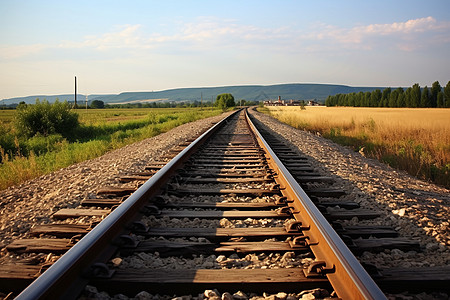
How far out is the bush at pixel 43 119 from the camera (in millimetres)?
14188

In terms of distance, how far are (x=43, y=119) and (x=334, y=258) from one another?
1497cm

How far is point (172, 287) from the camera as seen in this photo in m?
1.84

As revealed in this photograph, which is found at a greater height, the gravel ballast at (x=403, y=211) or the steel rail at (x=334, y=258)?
the steel rail at (x=334, y=258)

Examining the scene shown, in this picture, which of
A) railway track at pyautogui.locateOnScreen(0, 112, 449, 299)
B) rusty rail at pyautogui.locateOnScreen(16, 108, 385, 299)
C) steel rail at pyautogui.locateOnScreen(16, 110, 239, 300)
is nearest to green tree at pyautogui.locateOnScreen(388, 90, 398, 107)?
railway track at pyautogui.locateOnScreen(0, 112, 449, 299)

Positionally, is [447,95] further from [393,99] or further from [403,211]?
[403,211]

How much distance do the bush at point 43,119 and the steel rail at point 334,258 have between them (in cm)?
1404

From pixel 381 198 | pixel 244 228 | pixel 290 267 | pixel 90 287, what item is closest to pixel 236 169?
pixel 381 198

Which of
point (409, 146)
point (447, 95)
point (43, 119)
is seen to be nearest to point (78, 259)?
point (409, 146)

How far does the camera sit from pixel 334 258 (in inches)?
75.1

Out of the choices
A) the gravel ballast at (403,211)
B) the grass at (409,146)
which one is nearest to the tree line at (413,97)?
the grass at (409,146)

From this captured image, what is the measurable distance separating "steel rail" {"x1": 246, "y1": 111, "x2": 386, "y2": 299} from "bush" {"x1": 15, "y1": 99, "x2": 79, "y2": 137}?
46.1 feet

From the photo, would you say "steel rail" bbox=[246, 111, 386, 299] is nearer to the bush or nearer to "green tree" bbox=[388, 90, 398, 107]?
the bush

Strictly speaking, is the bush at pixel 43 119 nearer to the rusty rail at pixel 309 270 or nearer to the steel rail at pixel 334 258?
the rusty rail at pixel 309 270

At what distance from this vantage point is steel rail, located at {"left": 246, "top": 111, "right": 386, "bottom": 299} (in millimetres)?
1571
